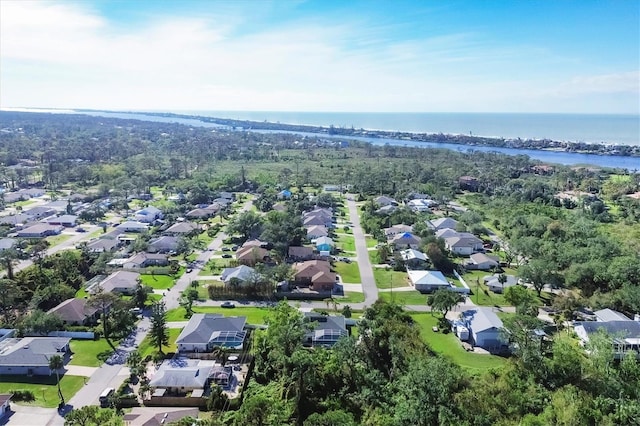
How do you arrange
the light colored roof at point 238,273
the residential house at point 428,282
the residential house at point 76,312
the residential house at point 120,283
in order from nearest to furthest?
the residential house at point 76,312 < the residential house at point 120,283 < the light colored roof at point 238,273 < the residential house at point 428,282

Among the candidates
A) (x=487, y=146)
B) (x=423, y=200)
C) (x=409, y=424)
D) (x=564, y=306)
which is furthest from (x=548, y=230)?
(x=487, y=146)

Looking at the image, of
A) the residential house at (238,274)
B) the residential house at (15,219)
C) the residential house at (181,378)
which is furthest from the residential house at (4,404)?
the residential house at (15,219)

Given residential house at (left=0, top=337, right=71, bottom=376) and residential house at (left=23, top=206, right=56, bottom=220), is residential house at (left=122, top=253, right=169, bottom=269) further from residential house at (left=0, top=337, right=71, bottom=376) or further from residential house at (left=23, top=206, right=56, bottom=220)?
residential house at (left=23, top=206, right=56, bottom=220)

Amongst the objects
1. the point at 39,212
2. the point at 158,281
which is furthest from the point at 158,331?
the point at 39,212

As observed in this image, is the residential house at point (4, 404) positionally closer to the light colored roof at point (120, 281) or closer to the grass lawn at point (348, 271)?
the light colored roof at point (120, 281)

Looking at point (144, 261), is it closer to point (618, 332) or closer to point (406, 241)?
point (406, 241)

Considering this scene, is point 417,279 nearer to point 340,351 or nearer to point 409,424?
point 340,351
